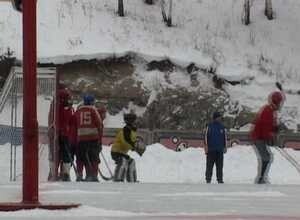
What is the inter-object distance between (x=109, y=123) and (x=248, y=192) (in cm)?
1536

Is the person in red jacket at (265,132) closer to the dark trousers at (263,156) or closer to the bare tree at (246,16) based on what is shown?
the dark trousers at (263,156)

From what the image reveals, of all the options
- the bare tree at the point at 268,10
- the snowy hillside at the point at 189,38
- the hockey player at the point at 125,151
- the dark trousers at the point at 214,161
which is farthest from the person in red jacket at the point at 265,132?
the bare tree at the point at 268,10

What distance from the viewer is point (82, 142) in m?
15.6

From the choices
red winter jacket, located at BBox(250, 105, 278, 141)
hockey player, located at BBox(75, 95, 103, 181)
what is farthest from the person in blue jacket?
hockey player, located at BBox(75, 95, 103, 181)

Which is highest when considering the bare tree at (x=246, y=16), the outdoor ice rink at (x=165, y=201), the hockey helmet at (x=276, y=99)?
the bare tree at (x=246, y=16)

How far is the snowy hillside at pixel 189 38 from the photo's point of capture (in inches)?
1168

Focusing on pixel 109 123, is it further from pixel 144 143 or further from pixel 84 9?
pixel 84 9

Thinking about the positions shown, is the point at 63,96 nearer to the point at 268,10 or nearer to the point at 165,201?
the point at 165,201

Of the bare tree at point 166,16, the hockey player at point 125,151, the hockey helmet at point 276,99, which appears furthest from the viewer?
the bare tree at point 166,16

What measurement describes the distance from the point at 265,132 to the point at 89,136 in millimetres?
3134

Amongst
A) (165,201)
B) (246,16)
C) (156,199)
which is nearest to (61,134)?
(156,199)

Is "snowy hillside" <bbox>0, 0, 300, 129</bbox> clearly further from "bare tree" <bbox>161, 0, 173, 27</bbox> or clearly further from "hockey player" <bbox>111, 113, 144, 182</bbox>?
"hockey player" <bbox>111, 113, 144, 182</bbox>

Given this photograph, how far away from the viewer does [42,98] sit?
51.8 ft

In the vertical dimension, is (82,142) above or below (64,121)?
below
